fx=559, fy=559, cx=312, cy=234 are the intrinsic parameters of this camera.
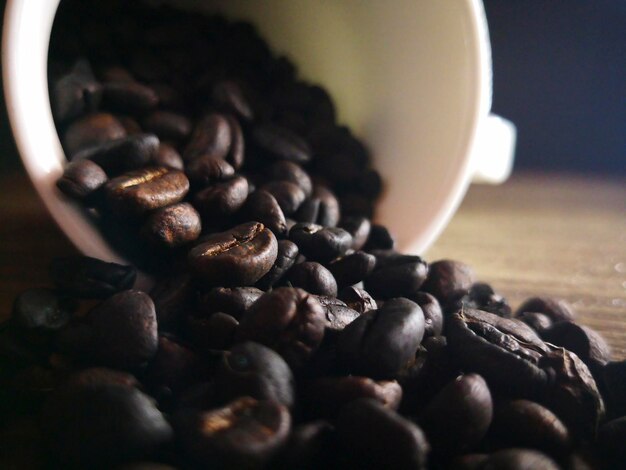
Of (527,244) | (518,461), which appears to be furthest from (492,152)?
(518,461)

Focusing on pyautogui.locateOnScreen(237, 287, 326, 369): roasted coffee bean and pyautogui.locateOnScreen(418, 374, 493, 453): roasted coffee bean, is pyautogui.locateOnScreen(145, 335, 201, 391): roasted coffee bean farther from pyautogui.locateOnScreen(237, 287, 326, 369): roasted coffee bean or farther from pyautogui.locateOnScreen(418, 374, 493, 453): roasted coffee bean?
pyautogui.locateOnScreen(418, 374, 493, 453): roasted coffee bean

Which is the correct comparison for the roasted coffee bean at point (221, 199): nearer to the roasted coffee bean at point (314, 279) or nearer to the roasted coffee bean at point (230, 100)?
the roasted coffee bean at point (314, 279)

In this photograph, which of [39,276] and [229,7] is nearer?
[39,276]

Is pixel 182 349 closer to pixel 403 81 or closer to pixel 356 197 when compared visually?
pixel 356 197

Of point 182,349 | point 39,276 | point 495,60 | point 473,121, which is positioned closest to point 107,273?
point 182,349

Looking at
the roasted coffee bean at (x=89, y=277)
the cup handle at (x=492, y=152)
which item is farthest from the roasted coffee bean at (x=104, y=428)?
the cup handle at (x=492, y=152)
